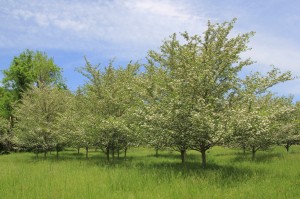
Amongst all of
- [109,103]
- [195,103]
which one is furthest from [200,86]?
[109,103]

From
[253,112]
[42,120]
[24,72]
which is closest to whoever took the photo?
[253,112]

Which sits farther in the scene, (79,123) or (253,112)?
(79,123)

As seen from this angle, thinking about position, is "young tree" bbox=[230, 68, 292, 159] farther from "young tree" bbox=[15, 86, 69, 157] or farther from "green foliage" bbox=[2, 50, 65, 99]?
"green foliage" bbox=[2, 50, 65, 99]

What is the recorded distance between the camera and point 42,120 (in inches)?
1119

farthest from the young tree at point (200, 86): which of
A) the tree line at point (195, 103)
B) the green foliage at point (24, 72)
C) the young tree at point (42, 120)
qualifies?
the green foliage at point (24, 72)

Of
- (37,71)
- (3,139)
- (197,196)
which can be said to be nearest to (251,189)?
(197,196)

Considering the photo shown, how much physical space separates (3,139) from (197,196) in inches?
1477

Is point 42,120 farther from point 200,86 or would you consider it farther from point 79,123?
point 200,86

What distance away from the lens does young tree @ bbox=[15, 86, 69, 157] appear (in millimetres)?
27859

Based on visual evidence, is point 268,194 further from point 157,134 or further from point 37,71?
point 37,71

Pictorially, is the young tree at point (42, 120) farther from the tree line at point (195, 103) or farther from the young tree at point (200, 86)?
the young tree at point (200, 86)

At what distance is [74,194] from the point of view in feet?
33.9

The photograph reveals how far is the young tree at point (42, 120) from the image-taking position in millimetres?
27859

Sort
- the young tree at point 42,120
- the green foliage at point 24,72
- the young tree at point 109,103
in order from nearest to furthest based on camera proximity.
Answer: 1. the young tree at point 109,103
2. the young tree at point 42,120
3. the green foliage at point 24,72
